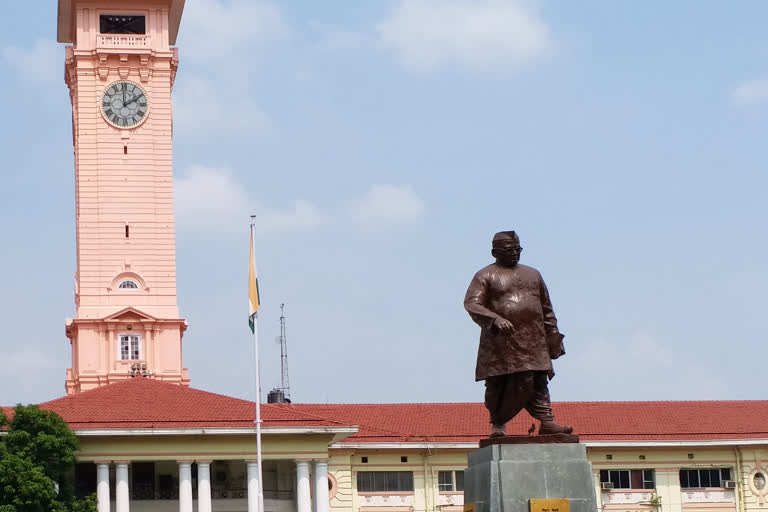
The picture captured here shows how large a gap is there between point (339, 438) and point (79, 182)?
24.8 metres

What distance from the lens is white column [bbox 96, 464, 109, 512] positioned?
5241 centimetres

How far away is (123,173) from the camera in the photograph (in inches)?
2965

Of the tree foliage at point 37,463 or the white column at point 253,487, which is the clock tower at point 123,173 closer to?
the white column at point 253,487

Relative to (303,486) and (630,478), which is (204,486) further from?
(630,478)

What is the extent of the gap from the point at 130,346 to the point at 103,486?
21622 millimetres

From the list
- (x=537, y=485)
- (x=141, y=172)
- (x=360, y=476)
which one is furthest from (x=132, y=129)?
(x=537, y=485)

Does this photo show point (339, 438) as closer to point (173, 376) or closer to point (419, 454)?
point (419, 454)

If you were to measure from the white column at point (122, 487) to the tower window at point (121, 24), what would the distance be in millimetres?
29451

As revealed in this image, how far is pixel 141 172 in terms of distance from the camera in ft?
247

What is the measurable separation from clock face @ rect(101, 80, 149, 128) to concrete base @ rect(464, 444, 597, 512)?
58.0m

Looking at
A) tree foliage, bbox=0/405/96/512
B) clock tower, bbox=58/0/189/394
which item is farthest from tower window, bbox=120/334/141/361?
tree foliage, bbox=0/405/96/512

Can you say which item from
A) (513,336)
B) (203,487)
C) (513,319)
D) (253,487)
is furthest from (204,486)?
(513,336)

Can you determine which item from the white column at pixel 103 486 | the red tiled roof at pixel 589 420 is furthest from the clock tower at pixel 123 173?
the white column at pixel 103 486

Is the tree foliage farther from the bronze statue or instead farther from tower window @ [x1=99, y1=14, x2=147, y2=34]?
the bronze statue
